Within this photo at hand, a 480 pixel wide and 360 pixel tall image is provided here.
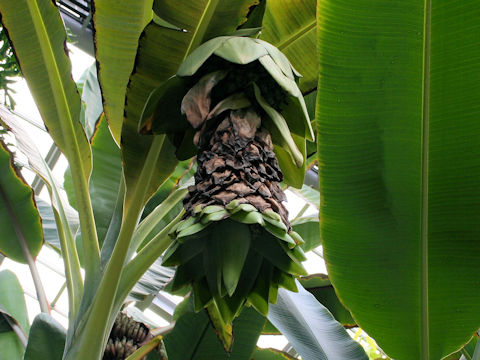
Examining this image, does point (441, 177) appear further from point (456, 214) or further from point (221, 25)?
point (221, 25)

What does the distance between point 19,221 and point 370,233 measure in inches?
30.9

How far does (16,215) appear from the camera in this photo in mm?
1171

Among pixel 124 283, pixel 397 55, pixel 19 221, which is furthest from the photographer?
pixel 19 221

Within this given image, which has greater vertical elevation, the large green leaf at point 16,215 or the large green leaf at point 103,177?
the large green leaf at point 103,177

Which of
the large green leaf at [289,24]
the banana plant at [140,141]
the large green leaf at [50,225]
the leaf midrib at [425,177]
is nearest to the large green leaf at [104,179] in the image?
the large green leaf at [50,225]

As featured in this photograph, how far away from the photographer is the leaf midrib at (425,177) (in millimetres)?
734

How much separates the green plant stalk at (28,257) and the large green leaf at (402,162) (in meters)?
0.67

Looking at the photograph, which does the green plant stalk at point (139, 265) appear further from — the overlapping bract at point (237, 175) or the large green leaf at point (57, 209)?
the overlapping bract at point (237, 175)

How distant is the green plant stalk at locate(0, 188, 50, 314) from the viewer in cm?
115

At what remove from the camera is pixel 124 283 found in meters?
0.86

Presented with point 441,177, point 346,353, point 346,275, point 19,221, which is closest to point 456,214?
point 441,177

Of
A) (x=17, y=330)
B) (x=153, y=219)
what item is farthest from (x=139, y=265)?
(x=17, y=330)

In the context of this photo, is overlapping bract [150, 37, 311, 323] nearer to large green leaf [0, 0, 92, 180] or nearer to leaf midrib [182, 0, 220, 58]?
leaf midrib [182, 0, 220, 58]

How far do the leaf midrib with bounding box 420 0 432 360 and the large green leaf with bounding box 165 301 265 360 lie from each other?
0.36 meters
